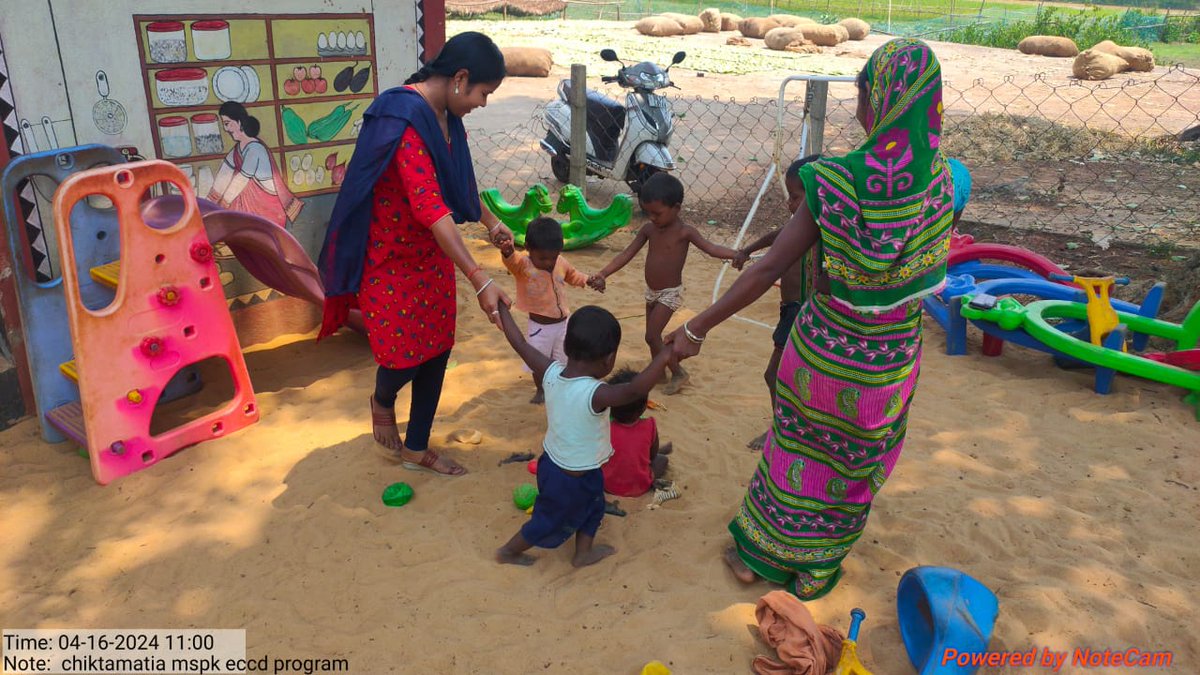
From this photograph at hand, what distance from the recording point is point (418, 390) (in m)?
3.62

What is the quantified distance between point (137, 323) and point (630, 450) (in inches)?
88.4

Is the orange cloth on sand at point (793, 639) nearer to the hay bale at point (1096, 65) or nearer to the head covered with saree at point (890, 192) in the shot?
the head covered with saree at point (890, 192)

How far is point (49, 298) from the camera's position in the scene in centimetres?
388

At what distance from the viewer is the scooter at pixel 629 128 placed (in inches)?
327

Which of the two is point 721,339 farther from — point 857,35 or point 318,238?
point 857,35

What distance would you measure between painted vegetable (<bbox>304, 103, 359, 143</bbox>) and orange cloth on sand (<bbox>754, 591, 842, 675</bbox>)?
377cm

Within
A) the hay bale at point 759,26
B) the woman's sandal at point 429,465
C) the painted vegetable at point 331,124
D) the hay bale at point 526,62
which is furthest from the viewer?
the hay bale at point 759,26

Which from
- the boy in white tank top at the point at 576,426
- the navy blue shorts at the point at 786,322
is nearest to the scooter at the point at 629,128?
the navy blue shorts at the point at 786,322

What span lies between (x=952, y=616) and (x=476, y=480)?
205 centimetres

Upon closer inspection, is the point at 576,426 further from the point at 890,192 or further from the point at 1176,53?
the point at 1176,53

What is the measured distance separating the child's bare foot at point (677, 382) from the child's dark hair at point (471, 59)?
217 cm

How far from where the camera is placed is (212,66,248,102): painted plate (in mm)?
4465

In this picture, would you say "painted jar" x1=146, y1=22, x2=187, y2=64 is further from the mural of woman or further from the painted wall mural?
the mural of woman

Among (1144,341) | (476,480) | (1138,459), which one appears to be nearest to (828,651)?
(476,480)
